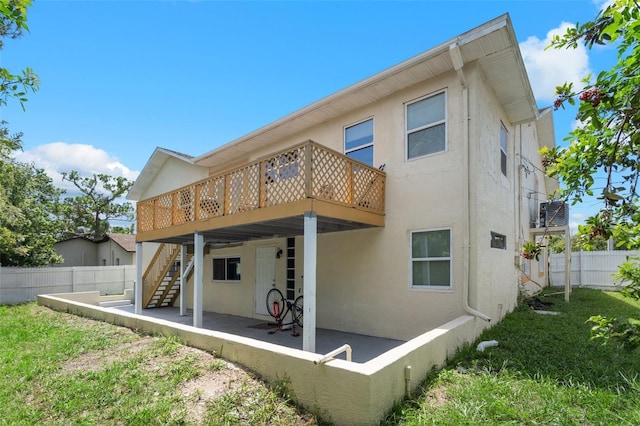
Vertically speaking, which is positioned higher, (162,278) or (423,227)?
(423,227)

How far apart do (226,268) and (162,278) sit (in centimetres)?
274

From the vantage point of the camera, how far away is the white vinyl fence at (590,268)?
53.6ft

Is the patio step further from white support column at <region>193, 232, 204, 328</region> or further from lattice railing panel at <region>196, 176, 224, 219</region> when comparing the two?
lattice railing panel at <region>196, 176, 224, 219</region>

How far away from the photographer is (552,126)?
13.1 meters

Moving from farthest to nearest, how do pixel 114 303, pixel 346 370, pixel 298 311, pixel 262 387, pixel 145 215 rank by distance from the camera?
pixel 114 303 → pixel 145 215 → pixel 298 311 → pixel 262 387 → pixel 346 370

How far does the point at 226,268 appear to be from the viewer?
12.4 meters

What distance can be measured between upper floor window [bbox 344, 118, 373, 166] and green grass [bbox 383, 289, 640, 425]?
4.67 meters

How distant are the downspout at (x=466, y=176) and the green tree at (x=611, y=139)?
334 centimetres

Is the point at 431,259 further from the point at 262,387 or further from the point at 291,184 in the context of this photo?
the point at 262,387

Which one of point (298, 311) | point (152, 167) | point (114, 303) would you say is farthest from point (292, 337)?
point (152, 167)

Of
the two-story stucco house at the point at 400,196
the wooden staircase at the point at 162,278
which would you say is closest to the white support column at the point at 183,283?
the wooden staircase at the point at 162,278

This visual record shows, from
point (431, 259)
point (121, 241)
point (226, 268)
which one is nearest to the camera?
point (431, 259)

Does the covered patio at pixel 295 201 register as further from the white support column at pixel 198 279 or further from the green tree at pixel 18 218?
the green tree at pixel 18 218

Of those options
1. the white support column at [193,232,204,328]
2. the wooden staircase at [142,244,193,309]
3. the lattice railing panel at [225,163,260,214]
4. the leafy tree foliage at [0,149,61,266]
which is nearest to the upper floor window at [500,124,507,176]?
the lattice railing panel at [225,163,260,214]
